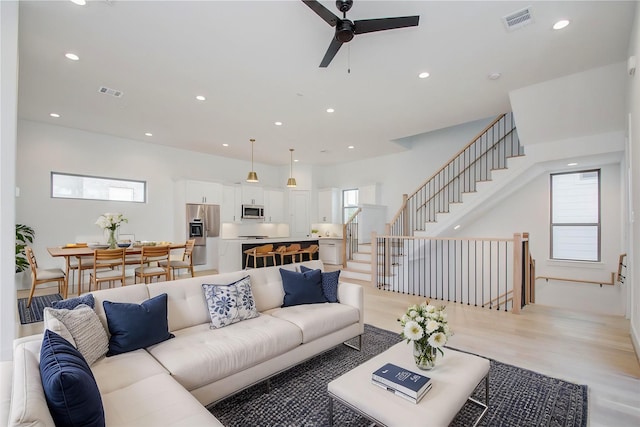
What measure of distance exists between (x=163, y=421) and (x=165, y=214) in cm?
663

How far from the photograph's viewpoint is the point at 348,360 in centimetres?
294

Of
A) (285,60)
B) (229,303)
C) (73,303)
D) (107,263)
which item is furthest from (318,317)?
(107,263)

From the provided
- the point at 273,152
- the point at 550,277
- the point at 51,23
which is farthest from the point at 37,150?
the point at 550,277

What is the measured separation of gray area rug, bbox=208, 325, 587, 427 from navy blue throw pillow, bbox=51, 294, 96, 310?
1.14 m

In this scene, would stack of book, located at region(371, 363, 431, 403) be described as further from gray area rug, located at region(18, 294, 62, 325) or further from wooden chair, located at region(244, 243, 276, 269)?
wooden chair, located at region(244, 243, 276, 269)

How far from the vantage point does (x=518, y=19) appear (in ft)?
9.09

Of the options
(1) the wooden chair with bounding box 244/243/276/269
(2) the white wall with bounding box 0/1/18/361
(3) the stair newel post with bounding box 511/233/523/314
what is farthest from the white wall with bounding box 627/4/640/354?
(1) the wooden chair with bounding box 244/243/276/269

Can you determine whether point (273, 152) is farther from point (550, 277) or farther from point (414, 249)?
point (550, 277)

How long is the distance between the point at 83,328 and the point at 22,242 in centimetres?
518

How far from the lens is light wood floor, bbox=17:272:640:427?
2.33 meters

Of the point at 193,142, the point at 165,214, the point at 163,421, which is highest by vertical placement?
the point at 193,142

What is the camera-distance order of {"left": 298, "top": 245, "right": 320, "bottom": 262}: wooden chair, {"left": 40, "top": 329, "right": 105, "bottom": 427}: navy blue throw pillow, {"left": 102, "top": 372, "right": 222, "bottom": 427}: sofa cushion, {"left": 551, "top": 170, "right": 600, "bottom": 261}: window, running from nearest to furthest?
{"left": 40, "top": 329, "right": 105, "bottom": 427}: navy blue throw pillow, {"left": 102, "top": 372, "right": 222, "bottom": 427}: sofa cushion, {"left": 551, "top": 170, "right": 600, "bottom": 261}: window, {"left": 298, "top": 245, "right": 320, "bottom": 262}: wooden chair

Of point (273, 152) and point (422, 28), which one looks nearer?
point (422, 28)

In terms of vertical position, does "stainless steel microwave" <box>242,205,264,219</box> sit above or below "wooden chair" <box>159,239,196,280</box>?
above
